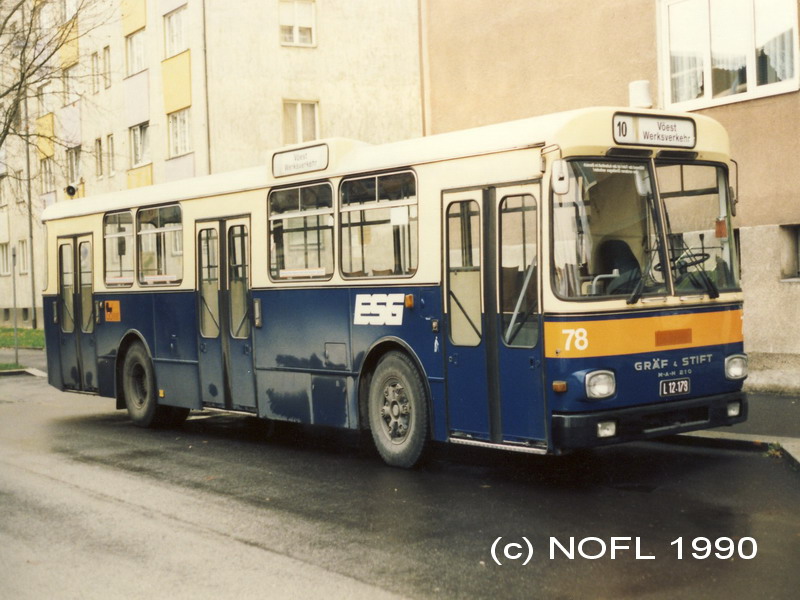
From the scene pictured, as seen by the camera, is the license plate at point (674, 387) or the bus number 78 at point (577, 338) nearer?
the bus number 78 at point (577, 338)

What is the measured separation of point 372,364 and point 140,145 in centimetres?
2873

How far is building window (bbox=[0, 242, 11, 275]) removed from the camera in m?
52.8

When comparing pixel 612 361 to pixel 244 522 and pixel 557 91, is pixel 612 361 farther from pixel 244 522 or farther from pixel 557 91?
pixel 557 91

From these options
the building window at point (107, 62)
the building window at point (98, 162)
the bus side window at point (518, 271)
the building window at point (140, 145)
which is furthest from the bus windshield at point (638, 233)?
the building window at point (98, 162)

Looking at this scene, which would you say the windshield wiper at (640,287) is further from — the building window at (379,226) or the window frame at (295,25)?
the window frame at (295,25)

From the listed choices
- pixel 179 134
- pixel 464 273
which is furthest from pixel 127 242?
pixel 179 134

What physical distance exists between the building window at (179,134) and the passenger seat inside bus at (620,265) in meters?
26.8

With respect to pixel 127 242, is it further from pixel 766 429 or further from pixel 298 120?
pixel 298 120

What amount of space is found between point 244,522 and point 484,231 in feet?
10.2

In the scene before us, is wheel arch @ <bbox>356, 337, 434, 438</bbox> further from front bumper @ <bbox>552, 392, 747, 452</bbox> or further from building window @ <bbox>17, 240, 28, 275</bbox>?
building window @ <bbox>17, 240, 28, 275</bbox>

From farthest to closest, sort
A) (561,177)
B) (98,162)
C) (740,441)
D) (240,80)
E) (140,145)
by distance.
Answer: (98,162) → (140,145) → (240,80) → (740,441) → (561,177)

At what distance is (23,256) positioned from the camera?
50406 millimetres

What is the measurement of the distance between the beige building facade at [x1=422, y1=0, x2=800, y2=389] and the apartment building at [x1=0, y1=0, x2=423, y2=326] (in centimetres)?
1408

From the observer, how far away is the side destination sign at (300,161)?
11359mm
